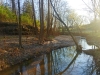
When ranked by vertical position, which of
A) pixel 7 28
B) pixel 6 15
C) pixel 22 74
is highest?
pixel 6 15

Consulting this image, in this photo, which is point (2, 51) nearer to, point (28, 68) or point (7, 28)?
point (28, 68)

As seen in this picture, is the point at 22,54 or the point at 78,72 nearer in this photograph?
the point at 78,72

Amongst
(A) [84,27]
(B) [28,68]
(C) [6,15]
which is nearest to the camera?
(B) [28,68]

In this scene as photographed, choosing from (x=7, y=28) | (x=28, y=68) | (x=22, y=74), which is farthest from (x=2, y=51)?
(x=7, y=28)

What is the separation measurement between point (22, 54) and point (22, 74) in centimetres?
448

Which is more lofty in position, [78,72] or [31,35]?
[31,35]

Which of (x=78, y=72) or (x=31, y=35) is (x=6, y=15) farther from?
(x=78, y=72)

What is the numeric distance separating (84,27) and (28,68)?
69181 mm

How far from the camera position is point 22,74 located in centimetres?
1249

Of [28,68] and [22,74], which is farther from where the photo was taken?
[28,68]

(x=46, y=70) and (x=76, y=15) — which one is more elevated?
(x=76, y=15)

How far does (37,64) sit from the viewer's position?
15.8 m

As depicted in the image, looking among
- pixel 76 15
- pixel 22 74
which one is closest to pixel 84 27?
pixel 76 15

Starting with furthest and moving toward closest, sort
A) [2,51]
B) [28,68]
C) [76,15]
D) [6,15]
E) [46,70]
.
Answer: [76,15] → [6,15] → [2,51] → [28,68] → [46,70]
